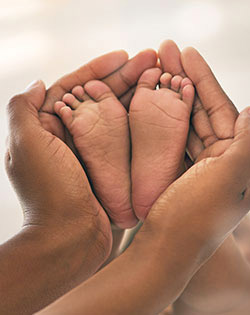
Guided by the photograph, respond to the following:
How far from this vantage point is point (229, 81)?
3.70 ft

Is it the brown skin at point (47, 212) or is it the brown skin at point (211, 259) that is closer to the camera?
the brown skin at point (47, 212)

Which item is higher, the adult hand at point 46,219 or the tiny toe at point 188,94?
the tiny toe at point 188,94

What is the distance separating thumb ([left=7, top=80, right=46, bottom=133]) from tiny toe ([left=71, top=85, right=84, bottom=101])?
0.07 meters

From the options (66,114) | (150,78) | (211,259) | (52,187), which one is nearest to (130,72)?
(150,78)

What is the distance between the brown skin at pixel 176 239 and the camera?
0.67m

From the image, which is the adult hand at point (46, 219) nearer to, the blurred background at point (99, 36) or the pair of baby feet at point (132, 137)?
the pair of baby feet at point (132, 137)

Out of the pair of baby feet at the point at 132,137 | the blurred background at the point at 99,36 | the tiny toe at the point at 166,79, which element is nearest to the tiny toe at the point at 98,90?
the pair of baby feet at the point at 132,137

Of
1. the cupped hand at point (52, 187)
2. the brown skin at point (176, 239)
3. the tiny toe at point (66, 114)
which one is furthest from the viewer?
the tiny toe at point (66, 114)

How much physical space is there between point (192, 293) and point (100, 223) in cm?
26

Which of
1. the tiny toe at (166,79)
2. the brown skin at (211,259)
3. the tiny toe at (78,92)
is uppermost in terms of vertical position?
the tiny toe at (78,92)

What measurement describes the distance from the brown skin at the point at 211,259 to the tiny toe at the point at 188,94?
20 mm

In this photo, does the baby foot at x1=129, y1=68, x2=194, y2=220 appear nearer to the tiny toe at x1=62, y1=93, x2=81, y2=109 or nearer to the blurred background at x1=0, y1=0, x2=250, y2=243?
the tiny toe at x1=62, y1=93, x2=81, y2=109

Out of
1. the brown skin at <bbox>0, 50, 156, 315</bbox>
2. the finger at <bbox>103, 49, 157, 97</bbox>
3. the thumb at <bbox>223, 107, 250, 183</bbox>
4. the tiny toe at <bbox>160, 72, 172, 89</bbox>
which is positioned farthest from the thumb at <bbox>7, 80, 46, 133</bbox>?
the thumb at <bbox>223, 107, 250, 183</bbox>

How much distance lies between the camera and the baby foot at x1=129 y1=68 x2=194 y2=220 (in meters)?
0.86
